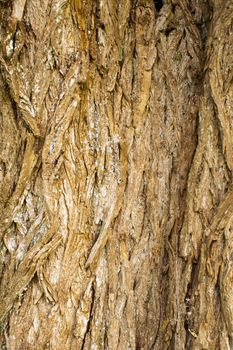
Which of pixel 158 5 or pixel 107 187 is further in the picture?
pixel 158 5

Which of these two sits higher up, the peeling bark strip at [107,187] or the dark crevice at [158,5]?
the dark crevice at [158,5]

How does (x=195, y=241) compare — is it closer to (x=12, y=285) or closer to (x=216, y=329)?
(x=216, y=329)

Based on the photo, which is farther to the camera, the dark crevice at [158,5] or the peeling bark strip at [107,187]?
the dark crevice at [158,5]

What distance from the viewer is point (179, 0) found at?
8.16 ft

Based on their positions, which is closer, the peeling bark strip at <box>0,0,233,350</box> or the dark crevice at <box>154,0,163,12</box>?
the peeling bark strip at <box>0,0,233,350</box>

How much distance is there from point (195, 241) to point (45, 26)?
1.13 m

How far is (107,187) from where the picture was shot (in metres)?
2.32

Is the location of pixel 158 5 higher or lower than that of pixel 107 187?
higher

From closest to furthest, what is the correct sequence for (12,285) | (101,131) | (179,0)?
(12,285) → (101,131) → (179,0)

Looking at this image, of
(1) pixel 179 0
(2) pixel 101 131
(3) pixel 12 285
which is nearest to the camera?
(3) pixel 12 285

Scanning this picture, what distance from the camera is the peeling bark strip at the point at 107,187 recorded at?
2201 millimetres

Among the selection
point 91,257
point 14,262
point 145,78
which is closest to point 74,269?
point 91,257

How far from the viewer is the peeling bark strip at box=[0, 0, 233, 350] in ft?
7.22

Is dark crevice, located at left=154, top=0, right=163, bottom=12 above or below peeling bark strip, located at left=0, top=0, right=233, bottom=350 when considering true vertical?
above
